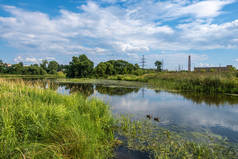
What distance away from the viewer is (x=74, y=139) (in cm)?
331

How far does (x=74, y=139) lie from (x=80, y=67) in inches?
2455

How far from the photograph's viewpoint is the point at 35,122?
12.4 ft

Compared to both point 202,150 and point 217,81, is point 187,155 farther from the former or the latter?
point 217,81

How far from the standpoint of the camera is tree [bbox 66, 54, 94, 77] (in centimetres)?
6253

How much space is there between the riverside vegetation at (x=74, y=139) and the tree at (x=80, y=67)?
5859 cm

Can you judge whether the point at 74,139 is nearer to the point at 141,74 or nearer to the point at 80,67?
the point at 141,74

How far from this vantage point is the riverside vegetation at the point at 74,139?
9.77 feet

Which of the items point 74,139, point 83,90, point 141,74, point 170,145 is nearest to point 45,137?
point 74,139

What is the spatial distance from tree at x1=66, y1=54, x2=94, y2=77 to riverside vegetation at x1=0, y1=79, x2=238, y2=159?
58.6 meters

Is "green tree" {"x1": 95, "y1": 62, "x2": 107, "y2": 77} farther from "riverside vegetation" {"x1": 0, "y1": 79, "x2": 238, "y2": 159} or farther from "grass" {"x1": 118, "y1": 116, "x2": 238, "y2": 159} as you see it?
"grass" {"x1": 118, "y1": 116, "x2": 238, "y2": 159}

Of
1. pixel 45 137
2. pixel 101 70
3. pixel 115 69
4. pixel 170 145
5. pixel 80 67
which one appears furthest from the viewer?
pixel 115 69

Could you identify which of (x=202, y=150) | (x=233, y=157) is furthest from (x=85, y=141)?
(x=233, y=157)

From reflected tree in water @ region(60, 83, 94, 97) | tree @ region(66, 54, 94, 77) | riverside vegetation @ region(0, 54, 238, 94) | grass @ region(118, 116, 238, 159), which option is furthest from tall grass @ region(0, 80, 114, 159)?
tree @ region(66, 54, 94, 77)

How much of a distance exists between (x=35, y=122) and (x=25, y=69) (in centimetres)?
8663
